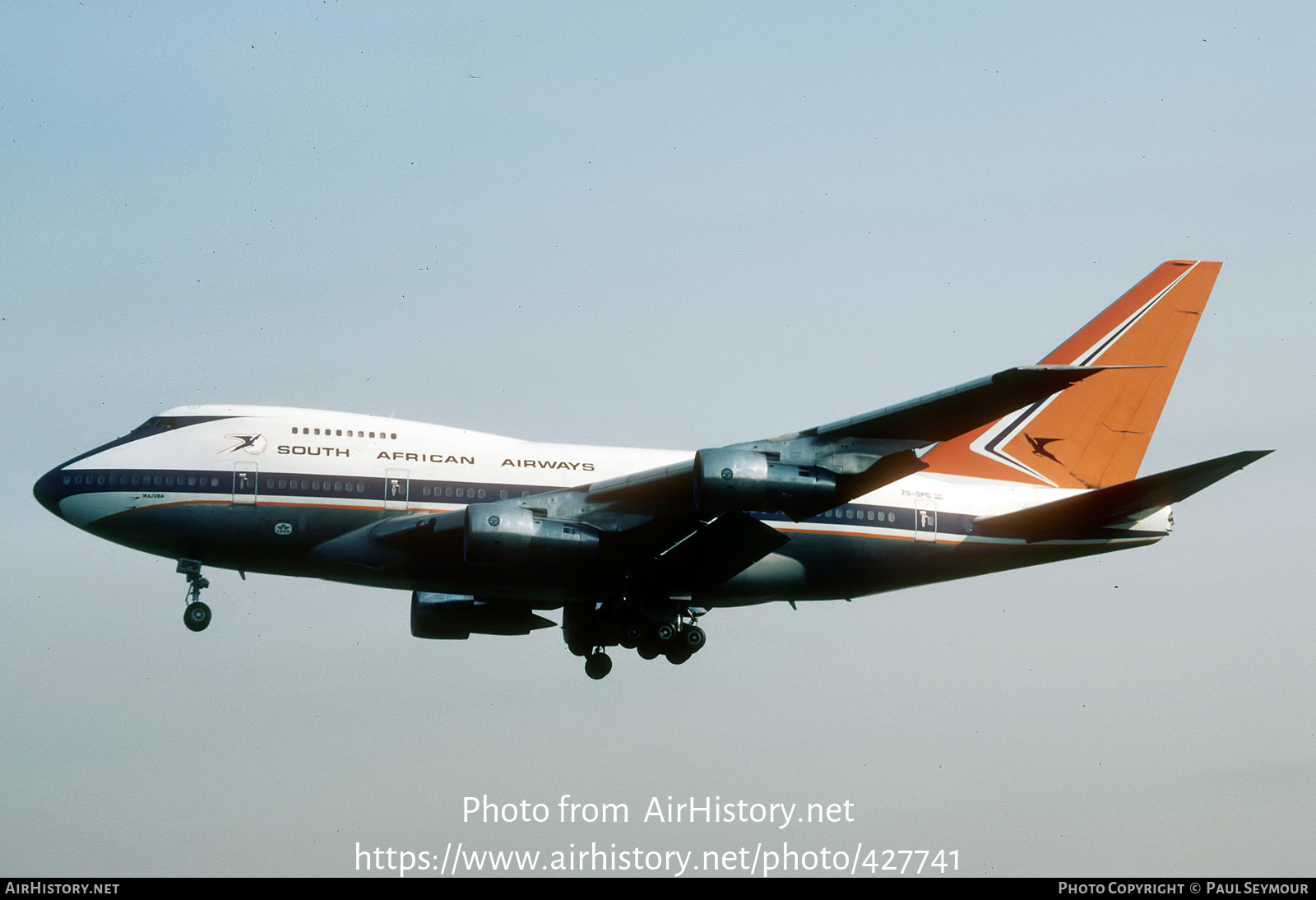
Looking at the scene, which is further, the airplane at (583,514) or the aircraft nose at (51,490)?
the aircraft nose at (51,490)

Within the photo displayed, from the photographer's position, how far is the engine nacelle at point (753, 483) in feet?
96.3

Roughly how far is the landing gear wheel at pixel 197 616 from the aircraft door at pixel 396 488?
18.2 feet

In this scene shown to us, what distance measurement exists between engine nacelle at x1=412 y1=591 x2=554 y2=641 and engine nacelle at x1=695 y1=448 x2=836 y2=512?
10.3 m

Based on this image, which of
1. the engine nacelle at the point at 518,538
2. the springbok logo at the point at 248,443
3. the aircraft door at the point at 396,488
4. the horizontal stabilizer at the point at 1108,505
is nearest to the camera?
the horizontal stabilizer at the point at 1108,505

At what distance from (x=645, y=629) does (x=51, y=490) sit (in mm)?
14996

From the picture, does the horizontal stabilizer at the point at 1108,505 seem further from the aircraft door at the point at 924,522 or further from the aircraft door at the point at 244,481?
the aircraft door at the point at 244,481

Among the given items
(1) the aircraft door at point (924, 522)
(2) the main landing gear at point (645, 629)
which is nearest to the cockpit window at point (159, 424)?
(2) the main landing gear at point (645, 629)

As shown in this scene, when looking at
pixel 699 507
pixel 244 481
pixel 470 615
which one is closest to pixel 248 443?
pixel 244 481

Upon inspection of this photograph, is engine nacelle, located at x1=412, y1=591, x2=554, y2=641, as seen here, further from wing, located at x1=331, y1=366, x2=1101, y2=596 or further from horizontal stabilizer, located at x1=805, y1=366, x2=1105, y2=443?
horizontal stabilizer, located at x1=805, y1=366, x2=1105, y2=443

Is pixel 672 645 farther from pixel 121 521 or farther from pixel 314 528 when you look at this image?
pixel 121 521

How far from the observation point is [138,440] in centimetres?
3469
